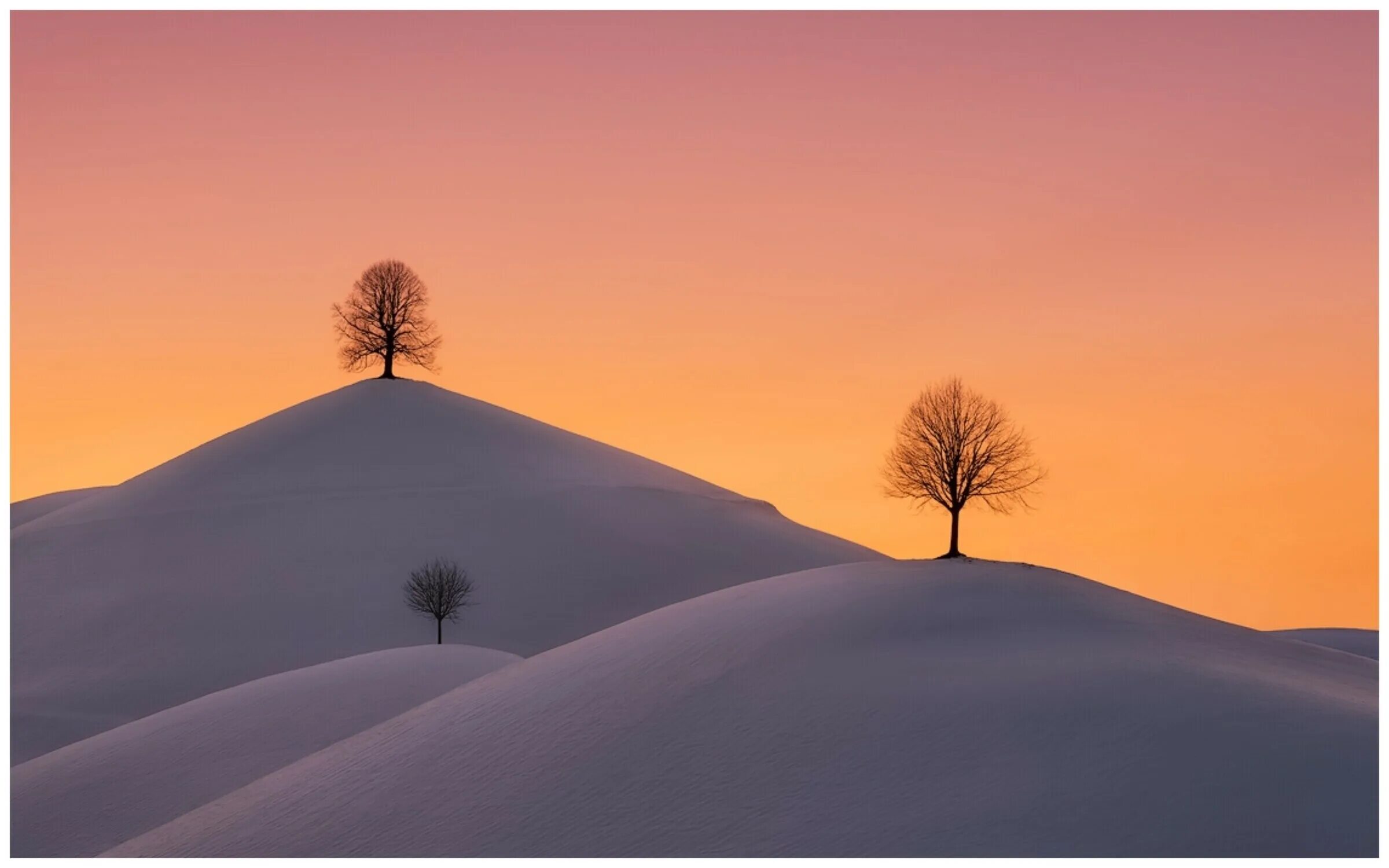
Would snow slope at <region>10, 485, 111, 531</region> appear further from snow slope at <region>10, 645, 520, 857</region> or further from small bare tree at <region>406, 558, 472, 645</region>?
snow slope at <region>10, 645, 520, 857</region>

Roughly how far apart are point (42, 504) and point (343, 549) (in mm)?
69473

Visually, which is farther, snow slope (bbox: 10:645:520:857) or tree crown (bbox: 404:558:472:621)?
tree crown (bbox: 404:558:472:621)

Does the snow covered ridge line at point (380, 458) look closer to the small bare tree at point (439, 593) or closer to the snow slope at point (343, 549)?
the snow slope at point (343, 549)

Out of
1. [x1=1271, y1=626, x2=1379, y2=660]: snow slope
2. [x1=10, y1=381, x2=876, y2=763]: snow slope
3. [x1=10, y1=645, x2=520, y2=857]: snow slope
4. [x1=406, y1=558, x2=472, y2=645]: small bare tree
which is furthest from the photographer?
[x1=1271, y1=626, x2=1379, y2=660]: snow slope

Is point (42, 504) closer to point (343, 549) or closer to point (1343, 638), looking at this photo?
point (343, 549)

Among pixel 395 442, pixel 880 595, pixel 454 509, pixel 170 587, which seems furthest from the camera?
pixel 395 442

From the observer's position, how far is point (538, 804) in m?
30.5

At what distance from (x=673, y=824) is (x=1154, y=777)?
9262 millimetres

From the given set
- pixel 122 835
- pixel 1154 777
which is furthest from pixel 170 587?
pixel 1154 777

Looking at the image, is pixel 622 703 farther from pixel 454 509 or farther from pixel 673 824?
pixel 454 509

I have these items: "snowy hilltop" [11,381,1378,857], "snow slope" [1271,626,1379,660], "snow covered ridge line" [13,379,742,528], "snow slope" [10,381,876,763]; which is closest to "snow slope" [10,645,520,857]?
"snowy hilltop" [11,381,1378,857]

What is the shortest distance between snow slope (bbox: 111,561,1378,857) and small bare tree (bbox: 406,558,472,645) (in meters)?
38.3

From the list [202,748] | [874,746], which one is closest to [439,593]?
[202,748]

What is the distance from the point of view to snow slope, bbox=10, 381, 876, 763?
7612 cm
